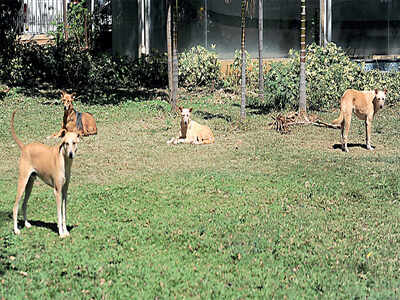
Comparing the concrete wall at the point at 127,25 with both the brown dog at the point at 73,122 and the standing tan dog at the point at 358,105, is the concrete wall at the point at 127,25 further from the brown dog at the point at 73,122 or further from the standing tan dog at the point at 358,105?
the standing tan dog at the point at 358,105

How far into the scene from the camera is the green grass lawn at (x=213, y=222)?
19.9 feet

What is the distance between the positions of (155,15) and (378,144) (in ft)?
41.4

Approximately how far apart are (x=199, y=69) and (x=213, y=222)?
1400cm

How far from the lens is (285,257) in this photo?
678 cm

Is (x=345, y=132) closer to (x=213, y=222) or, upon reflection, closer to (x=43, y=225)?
(x=213, y=222)

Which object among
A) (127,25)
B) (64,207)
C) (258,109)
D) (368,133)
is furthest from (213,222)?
(127,25)

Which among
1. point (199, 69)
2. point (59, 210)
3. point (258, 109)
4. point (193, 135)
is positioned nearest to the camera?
point (59, 210)

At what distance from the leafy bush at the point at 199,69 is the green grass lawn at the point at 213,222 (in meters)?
7.74

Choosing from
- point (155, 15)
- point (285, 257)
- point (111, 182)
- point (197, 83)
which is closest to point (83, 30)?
point (155, 15)

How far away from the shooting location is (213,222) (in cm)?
792

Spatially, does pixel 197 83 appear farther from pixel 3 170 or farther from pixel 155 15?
pixel 3 170

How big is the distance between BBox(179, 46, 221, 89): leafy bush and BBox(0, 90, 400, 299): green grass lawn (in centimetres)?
774

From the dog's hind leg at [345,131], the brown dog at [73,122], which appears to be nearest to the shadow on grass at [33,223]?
the brown dog at [73,122]

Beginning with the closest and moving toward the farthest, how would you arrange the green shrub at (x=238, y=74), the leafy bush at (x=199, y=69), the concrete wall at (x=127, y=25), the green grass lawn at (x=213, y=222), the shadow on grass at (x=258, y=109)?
the green grass lawn at (x=213, y=222), the shadow on grass at (x=258, y=109), the green shrub at (x=238, y=74), the leafy bush at (x=199, y=69), the concrete wall at (x=127, y=25)
